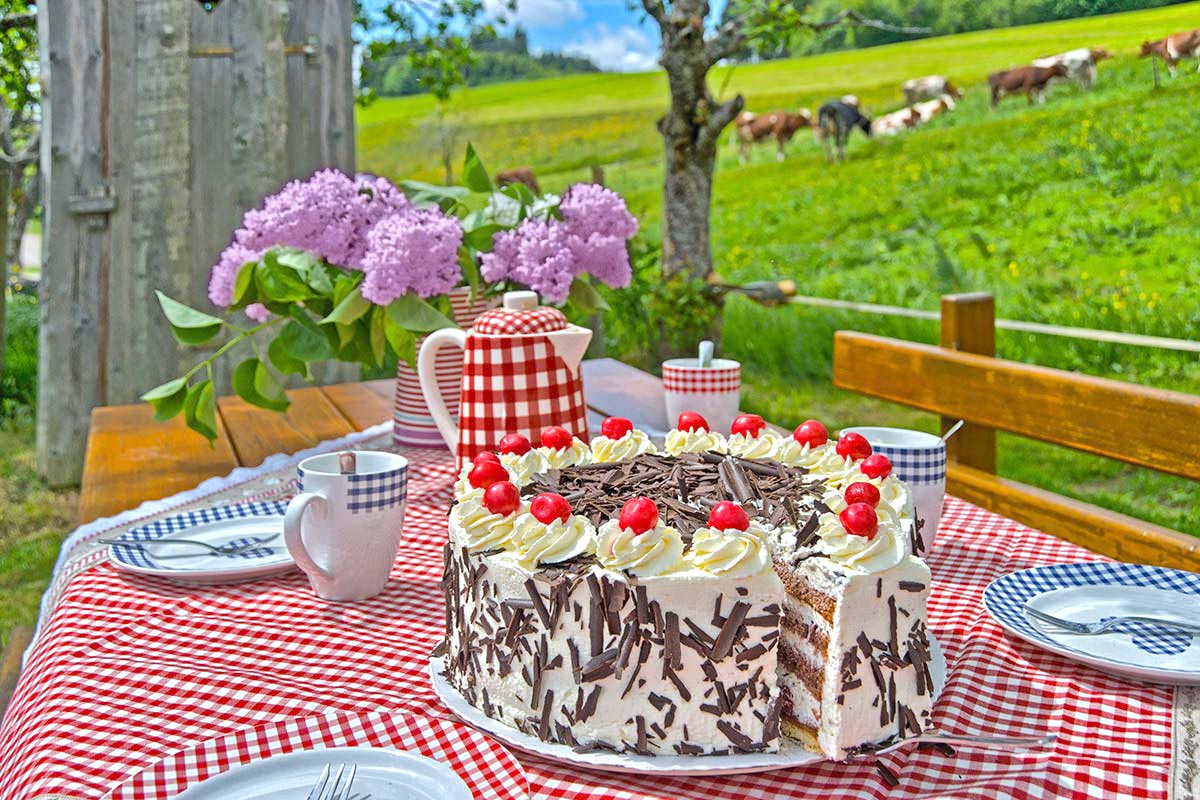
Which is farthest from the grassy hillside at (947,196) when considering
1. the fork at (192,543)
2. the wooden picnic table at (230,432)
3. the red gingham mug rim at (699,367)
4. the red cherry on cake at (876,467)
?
the fork at (192,543)

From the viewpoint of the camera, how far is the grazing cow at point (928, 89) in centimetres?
983

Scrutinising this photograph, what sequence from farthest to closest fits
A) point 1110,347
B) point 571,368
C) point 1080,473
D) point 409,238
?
1. point 1110,347
2. point 1080,473
3. point 409,238
4. point 571,368

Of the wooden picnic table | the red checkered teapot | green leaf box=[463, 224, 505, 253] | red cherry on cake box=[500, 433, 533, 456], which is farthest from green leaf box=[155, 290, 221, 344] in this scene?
red cherry on cake box=[500, 433, 533, 456]

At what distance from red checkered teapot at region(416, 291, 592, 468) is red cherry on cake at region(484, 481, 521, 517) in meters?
0.54

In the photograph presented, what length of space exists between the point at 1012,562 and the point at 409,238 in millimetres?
1076

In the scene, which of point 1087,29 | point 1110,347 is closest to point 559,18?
point 1087,29

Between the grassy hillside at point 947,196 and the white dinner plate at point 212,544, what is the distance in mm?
4824

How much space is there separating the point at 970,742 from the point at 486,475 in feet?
1.73

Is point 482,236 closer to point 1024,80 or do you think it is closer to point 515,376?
point 515,376

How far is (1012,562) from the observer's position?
1413 mm

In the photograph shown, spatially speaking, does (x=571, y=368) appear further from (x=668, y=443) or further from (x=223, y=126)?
(x=223, y=126)

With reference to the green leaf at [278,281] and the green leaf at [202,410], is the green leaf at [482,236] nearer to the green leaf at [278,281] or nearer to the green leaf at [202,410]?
the green leaf at [278,281]

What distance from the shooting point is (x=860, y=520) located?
94 cm

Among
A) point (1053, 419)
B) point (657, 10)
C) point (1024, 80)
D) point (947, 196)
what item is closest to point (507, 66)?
point (947, 196)
